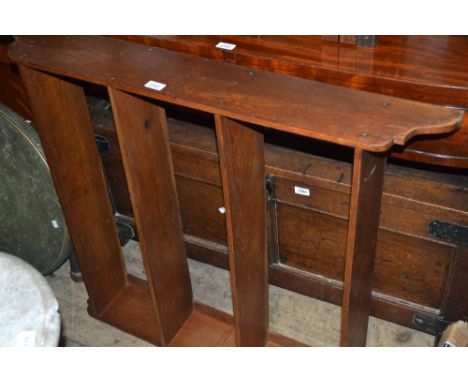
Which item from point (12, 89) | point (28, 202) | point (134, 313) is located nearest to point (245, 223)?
point (134, 313)

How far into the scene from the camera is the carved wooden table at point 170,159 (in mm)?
1461

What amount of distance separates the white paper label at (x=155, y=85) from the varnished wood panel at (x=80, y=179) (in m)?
0.44

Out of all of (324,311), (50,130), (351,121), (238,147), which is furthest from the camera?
(324,311)

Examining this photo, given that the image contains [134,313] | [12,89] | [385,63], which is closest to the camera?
[385,63]

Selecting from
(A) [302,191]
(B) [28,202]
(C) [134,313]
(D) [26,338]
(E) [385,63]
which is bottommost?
(C) [134,313]

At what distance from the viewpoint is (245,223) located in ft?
5.93

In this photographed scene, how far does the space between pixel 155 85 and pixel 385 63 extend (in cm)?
61

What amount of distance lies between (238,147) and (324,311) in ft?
3.19

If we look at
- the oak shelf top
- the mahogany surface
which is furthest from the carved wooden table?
the mahogany surface

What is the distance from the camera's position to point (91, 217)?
7.44 ft

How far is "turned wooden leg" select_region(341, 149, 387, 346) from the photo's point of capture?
4.76 feet

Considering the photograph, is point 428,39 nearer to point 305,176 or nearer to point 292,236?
point 305,176

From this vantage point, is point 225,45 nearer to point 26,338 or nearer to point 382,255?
point 382,255

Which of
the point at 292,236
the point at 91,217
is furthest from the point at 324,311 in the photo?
the point at 91,217
